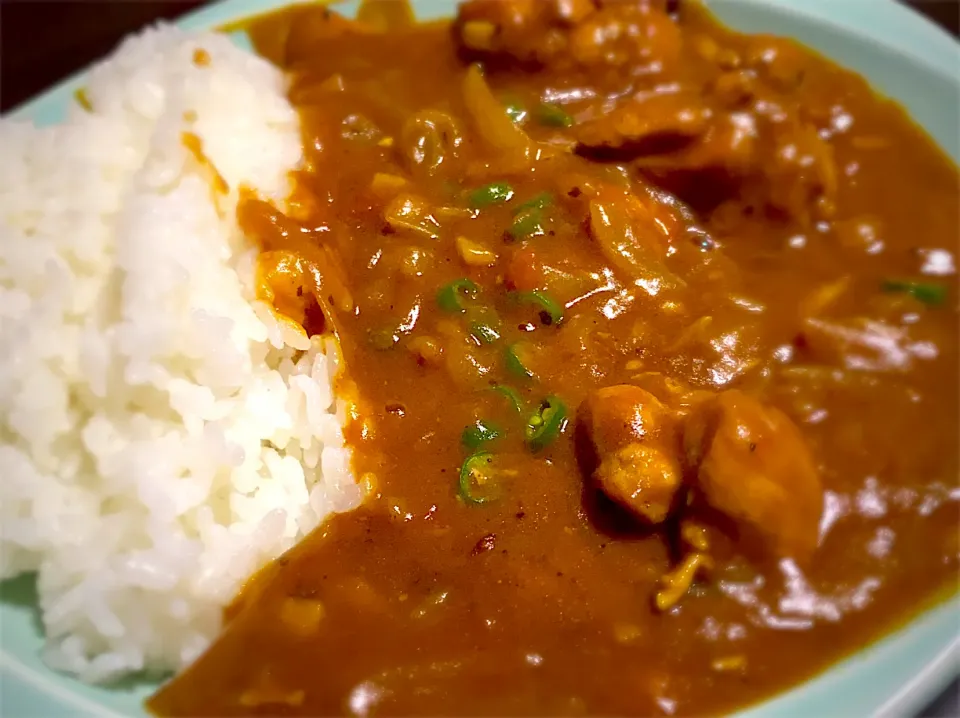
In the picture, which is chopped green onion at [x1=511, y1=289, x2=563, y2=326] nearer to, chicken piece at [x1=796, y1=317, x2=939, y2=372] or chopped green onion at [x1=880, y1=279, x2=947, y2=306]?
chicken piece at [x1=796, y1=317, x2=939, y2=372]

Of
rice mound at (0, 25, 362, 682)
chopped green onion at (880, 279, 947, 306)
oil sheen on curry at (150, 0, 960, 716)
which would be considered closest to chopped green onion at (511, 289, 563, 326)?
oil sheen on curry at (150, 0, 960, 716)

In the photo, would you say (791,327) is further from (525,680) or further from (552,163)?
(525,680)

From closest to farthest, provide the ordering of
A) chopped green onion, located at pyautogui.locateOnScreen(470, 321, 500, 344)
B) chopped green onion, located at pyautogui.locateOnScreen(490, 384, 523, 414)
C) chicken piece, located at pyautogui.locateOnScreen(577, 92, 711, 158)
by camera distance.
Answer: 1. chopped green onion, located at pyautogui.locateOnScreen(490, 384, 523, 414)
2. chopped green onion, located at pyautogui.locateOnScreen(470, 321, 500, 344)
3. chicken piece, located at pyautogui.locateOnScreen(577, 92, 711, 158)

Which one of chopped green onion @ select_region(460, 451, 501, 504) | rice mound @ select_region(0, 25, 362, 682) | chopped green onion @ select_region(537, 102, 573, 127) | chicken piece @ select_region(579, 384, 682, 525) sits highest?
chopped green onion @ select_region(537, 102, 573, 127)

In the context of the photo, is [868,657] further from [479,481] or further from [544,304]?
[544,304]

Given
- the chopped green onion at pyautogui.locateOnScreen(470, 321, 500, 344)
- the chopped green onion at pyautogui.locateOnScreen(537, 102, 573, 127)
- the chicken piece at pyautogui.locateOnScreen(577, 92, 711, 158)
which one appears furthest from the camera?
the chopped green onion at pyautogui.locateOnScreen(537, 102, 573, 127)

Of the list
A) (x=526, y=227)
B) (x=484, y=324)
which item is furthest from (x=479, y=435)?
(x=526, y=227)

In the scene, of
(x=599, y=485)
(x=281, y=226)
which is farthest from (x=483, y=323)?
(x=281, y=226)
